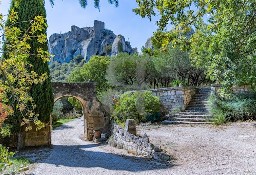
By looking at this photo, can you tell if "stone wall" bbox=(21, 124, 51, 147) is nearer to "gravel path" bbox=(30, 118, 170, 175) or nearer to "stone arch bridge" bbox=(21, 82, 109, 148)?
"stone arch bridge" bbox=(21, 82, 109, 148)

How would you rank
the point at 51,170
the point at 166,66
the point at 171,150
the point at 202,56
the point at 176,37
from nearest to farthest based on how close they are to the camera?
the point at 176,37 < the point at 51,170 < the point at 171,150 < the point at 202,56 < the point at 166,66

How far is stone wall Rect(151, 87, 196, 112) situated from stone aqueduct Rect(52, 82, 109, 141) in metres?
3.56

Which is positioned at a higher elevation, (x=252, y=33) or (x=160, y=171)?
(x=252, y=33)

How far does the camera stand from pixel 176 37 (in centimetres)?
524

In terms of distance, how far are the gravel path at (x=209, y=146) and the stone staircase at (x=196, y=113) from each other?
1.02m

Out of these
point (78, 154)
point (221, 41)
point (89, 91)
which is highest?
point (221, 41)

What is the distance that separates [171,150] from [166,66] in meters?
15.8

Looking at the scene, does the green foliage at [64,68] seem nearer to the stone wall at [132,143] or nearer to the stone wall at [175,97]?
the stone wall at [175,97]

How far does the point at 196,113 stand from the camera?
17.0 m

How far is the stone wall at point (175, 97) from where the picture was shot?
18.3 metres

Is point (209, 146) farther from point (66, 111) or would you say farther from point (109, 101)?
point (66, 111)

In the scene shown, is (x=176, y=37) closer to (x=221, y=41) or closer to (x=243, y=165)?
(x=243, y=165)

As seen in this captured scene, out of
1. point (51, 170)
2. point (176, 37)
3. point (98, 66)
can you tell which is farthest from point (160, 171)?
point (98, 66)

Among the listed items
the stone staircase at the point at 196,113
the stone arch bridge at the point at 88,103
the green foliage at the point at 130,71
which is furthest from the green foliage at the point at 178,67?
the stone arch bridge at the point at 88,103
